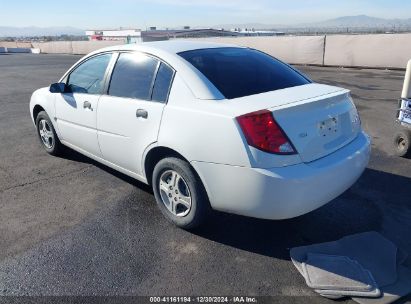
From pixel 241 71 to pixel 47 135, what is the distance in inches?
133

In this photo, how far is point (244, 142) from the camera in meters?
2.75

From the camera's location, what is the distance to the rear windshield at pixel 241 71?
3334mm

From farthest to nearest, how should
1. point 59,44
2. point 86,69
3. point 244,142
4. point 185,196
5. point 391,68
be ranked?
point 59,44, point 391,68, point 86,69, point 185,196, point 244,142

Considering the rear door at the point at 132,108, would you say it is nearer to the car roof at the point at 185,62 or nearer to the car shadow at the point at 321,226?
the car roof at the point at 185,62

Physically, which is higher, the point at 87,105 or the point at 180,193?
the point at 87,105

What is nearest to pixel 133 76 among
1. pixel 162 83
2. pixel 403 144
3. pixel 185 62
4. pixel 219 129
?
pixel 162 83

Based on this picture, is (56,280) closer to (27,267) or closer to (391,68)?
(27,267)

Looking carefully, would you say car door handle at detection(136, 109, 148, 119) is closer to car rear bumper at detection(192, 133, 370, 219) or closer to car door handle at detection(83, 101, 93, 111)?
car rear bumper at detection(192, 133, 370, 219)

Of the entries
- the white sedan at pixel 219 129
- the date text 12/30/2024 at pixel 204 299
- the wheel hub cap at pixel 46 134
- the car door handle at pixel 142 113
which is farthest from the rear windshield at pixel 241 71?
the wheel hub cap at pixel 46 134

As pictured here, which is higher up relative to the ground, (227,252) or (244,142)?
(244,142)

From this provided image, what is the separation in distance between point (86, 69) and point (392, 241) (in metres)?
3.79

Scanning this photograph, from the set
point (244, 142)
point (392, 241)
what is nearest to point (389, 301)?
point (392, 241)

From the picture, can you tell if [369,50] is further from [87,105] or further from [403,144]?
[87,105]

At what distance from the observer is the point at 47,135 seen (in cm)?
555
